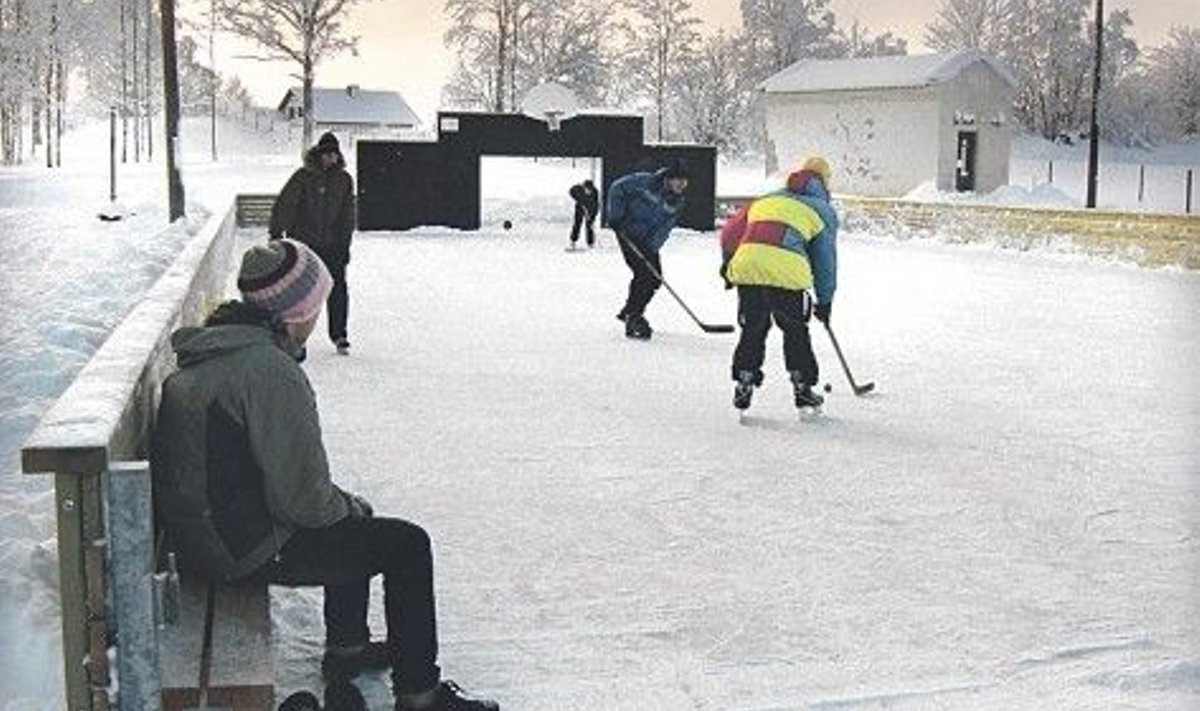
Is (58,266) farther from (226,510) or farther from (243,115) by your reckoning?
(243,115)

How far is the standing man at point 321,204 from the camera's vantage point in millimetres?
10125

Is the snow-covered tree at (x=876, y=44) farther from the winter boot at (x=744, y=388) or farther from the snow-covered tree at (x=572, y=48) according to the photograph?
the winter boot at (x=744, y=388)

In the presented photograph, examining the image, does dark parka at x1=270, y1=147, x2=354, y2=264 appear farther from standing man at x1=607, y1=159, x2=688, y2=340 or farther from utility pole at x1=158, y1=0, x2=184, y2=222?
utility pole at x1=158, y1=0, x2=184, y2=222

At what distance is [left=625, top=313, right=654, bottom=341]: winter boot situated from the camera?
39.9ft

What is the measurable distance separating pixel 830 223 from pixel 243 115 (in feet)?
262

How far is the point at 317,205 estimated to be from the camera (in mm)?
10188

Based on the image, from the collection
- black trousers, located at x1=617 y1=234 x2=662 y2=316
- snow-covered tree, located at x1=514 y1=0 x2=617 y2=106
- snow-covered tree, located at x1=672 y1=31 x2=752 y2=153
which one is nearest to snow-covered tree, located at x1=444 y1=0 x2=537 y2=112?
snow-covered tree, located at x1=514 y1=0 x2=617 y2=106

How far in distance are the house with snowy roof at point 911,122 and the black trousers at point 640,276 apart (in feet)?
86.2

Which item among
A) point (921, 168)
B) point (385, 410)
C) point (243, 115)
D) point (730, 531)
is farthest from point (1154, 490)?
point (243, 115)

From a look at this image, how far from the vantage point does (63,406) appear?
134 inches

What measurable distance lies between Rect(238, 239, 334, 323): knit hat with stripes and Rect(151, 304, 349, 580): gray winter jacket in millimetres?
90

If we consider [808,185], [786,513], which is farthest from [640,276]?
[786,513]

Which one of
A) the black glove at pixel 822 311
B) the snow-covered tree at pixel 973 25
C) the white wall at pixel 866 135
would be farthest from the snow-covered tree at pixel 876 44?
the black glove at pixel 822 311

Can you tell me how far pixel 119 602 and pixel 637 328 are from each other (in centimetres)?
919
